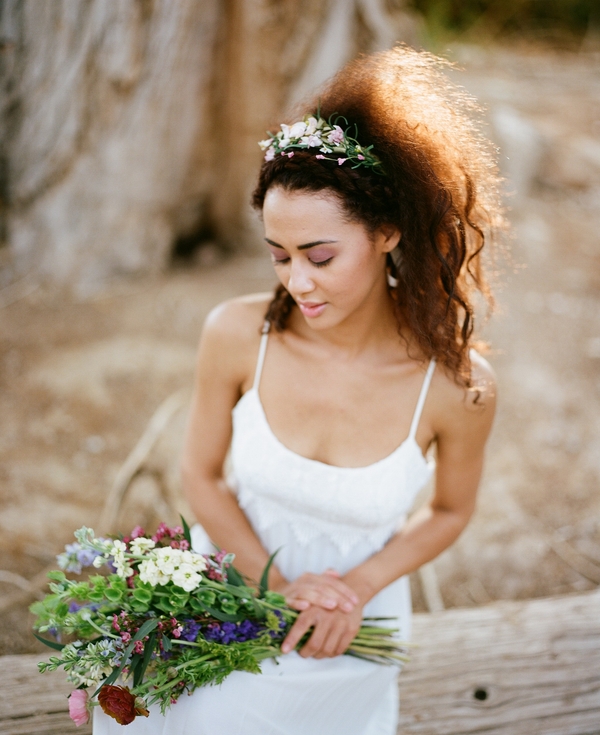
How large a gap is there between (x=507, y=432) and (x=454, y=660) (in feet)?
6.67

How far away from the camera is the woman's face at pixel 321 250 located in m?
1.62

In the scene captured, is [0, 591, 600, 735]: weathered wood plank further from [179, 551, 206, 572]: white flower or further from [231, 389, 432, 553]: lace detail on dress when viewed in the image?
[179, 551, 206, 572]: white flower

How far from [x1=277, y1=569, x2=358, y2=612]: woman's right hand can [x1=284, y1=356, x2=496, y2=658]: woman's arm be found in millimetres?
25

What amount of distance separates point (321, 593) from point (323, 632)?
0.11 metres

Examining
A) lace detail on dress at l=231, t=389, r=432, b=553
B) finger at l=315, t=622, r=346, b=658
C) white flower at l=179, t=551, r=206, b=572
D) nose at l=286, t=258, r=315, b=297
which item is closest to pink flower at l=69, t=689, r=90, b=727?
white flower at l=179, t=551, r=206, b=572

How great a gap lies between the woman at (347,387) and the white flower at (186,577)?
0.39 m

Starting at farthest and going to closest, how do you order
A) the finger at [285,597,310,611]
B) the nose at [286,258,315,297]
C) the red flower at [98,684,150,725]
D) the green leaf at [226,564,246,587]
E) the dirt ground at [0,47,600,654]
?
the dirt ground at [0,47,600,654]
the finger at [285,597,310,611]
the nose at [286,258,315,297]
the green leaf at [226,564,246,587]
the red flower at [98,684,150,725]

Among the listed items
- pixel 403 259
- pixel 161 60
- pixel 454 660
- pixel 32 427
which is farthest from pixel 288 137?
pixel 161 60

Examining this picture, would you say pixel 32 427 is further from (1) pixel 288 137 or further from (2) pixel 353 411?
(1) pixel 288 137

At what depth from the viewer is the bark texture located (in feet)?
12.3

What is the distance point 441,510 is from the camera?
2133 mm

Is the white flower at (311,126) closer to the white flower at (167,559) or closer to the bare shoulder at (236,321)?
the bare shoulder at (236,321)

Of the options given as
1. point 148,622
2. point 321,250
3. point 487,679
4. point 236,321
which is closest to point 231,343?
point 236,321

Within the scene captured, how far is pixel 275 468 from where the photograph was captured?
1.91 metres
